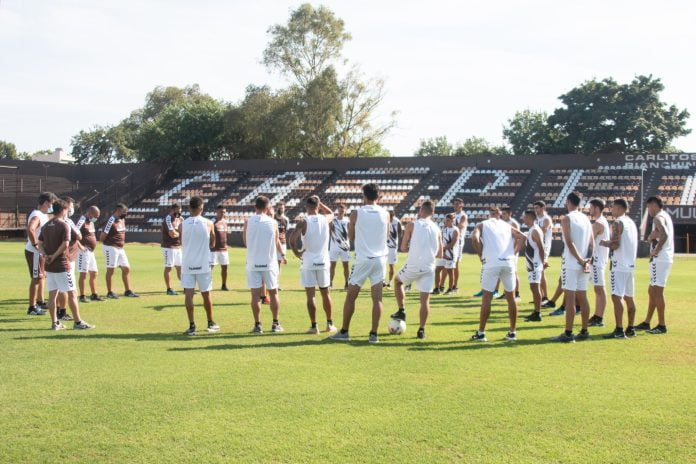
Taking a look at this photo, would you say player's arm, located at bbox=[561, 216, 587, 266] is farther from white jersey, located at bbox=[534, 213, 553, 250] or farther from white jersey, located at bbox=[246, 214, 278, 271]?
white jersey, located at bbox=[246, 214, 278, 271]

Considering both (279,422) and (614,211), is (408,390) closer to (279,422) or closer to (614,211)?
(279,422)

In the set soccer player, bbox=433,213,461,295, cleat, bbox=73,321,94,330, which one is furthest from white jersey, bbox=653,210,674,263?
cleat, bbox=73,321,94,330

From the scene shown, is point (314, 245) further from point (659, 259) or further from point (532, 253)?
point (659, 259)

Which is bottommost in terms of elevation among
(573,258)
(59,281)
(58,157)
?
(59,281)

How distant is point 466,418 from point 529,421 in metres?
0.55

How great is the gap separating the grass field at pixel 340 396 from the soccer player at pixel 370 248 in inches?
23.2

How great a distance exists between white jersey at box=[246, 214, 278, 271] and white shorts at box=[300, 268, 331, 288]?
473 mm

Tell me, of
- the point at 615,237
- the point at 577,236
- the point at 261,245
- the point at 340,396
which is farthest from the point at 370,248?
the point at 615,237

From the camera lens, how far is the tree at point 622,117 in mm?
54094

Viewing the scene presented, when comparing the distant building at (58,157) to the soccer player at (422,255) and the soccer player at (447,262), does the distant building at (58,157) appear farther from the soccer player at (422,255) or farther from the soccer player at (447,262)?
the soccer player at (422,255)

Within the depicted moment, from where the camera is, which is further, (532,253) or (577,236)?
(532,253)

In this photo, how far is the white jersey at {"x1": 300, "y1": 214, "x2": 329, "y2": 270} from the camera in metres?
10.5

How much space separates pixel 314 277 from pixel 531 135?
200ft

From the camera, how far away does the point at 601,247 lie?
36.7 feet
